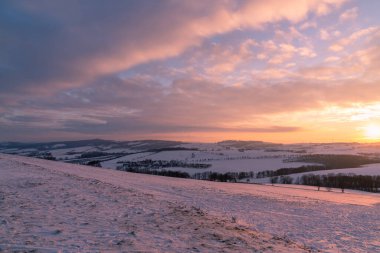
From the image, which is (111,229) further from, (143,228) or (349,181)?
(349,181)

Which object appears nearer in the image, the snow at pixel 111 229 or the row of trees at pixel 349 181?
the snow at pixel 111 229

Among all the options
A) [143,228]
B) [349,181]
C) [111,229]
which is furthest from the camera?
[349,181]

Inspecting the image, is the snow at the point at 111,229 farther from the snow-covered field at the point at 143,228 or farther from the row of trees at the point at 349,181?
the row of trees at the point at 349,181

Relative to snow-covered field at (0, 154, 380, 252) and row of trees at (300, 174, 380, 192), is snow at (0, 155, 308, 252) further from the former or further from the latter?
row of trees at (300, 174, 380, 192)

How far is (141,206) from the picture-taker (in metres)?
19.6

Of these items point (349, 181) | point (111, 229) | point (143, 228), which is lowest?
point (349, 181)

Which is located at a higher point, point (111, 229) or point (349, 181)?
point (111, 229)

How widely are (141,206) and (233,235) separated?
7.11 m

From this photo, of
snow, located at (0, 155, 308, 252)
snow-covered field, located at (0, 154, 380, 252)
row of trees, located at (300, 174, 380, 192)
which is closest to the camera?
snow, located at (0, 155, 308, 252)

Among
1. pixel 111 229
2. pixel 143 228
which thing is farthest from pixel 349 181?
pixel 111 229

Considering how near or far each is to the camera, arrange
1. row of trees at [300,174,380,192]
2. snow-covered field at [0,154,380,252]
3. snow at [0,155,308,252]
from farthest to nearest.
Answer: row of trees at [300,174,380,192] → snow-covered field at [0,154,380,252] → snow at [0,155,308,252]

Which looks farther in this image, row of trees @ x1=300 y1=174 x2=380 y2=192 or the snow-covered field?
row of trees @ x1=300 y1=174 x2=380 y2=192

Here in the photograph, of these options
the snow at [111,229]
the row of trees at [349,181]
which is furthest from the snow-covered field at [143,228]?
the row of trees at [349,181]

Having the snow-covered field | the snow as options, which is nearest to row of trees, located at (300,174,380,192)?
the snow-covered field
